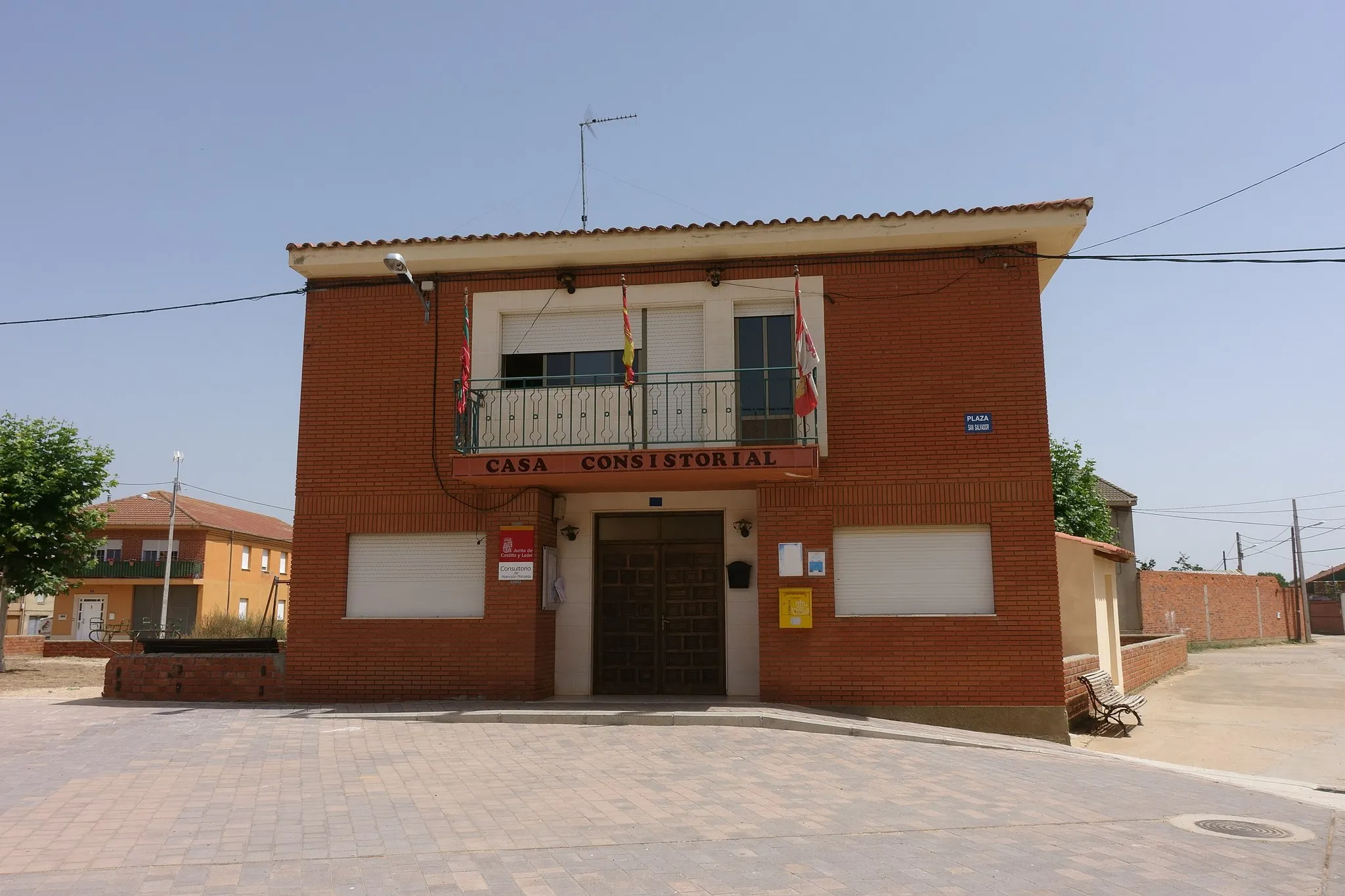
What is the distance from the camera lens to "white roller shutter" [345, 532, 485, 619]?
12680 millimetres

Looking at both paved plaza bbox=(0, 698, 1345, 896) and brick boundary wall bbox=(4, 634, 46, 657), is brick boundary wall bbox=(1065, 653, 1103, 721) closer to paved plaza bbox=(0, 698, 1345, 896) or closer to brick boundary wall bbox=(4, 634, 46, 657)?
paved plaza bbox=(0, 698, 1345, 896)

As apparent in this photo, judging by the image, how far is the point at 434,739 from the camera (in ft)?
32.1

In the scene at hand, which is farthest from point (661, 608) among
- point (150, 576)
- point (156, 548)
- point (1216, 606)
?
point (156, 548)

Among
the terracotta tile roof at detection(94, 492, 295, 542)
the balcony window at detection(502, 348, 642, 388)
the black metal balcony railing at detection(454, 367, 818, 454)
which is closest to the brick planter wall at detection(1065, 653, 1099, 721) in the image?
the black metal balcony railing at detection(454, 367, 818, 454)

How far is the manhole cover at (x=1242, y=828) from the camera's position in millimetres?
6805

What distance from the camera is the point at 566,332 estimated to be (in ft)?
43.2

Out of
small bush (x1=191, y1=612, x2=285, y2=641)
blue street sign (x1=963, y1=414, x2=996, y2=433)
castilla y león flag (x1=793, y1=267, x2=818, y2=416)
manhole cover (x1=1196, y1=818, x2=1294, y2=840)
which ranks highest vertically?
castilla y león flag (x1=793, y1=267, x2=818, y2=416)

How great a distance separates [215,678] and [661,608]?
5756mm

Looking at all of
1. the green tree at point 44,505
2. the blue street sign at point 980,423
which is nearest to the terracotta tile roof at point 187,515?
the green tree at point 44,505

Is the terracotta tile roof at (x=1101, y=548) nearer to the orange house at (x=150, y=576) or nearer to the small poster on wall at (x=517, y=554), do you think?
the small poster on wall at (x=517, y=554)

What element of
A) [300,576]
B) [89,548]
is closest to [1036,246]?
[300,576]

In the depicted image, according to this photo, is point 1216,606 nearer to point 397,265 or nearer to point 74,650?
point 397,265

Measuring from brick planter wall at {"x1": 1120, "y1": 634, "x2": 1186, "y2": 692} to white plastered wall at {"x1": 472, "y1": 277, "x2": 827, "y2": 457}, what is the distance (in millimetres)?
9485

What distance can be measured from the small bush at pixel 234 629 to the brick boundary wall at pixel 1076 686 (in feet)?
43.7
